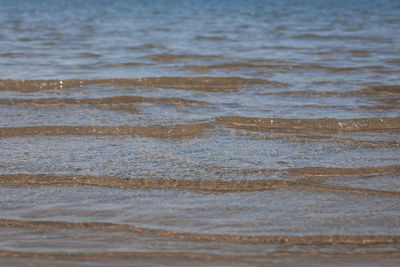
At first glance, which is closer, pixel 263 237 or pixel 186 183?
pixel 263 237

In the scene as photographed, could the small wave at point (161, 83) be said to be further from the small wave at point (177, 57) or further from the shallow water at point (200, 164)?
the small wave at point (177, 57)

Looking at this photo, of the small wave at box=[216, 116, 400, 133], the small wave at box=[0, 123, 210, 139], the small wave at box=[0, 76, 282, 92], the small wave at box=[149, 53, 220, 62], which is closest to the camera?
the small wave at box=[0, 123, 210, 139]

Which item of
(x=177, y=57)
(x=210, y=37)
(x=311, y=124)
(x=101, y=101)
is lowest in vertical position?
(x=311, y=124)

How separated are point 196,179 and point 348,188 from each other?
2.82ft

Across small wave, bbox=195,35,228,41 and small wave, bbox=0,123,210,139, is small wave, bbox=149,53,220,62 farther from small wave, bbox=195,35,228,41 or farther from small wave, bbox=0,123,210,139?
small wave, bbox=0,123,210,139

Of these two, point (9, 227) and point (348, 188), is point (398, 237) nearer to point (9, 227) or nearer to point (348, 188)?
point (348, 188)

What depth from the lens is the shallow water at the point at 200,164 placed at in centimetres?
243

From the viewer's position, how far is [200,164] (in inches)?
Result: 141

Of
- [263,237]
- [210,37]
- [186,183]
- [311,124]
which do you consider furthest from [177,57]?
[263,237]

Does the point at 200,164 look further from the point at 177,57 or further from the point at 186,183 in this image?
the point at 177,57

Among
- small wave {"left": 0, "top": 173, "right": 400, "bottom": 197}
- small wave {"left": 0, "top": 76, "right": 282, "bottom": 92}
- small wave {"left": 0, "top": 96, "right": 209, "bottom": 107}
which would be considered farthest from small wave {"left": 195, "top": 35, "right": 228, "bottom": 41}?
small wave {"left": 0, "top": 173, "right": 400, "bottom": 197}

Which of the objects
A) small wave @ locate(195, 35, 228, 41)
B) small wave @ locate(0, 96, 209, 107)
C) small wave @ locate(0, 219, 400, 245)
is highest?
small wave @ locate(195, 35, 228, 41)

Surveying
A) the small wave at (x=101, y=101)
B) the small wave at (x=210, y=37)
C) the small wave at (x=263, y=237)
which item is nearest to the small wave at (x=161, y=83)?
the small wave at (x=101, y=101)

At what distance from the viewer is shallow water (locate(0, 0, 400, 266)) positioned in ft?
7.98
